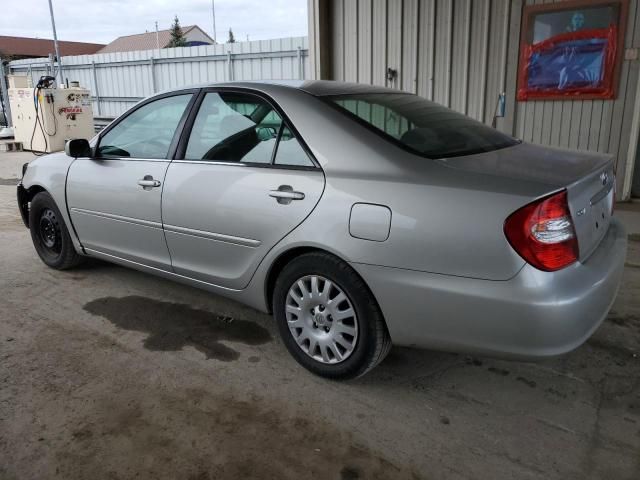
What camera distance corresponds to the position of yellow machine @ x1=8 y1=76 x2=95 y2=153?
1221cm

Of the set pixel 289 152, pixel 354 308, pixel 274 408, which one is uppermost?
pixel 289 152

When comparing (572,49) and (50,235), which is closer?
(50,235)

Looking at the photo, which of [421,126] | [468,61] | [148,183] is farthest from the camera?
[468,61]

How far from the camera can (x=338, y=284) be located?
262 centimetres

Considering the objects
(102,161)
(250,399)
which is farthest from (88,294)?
(250,399)

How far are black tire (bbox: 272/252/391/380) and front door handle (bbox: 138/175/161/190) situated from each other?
1082 mm

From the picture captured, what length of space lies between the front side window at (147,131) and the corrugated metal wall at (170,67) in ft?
27.9

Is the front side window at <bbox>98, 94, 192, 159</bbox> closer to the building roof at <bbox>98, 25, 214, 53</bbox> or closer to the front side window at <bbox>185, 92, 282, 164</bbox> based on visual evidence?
the front side window at <bbox>185, 92, 282, 164</bbox>

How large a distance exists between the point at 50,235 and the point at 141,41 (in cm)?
5715

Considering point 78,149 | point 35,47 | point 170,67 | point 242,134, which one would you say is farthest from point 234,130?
point 35,47

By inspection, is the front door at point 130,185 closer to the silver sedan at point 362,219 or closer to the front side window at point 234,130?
the silver sedan at point 362,219

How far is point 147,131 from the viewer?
3680 mm

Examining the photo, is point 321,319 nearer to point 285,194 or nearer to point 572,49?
point 285,194

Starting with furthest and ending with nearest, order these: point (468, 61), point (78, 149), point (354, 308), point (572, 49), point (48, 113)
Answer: point (48, 113) < point (468, 61) < point (572, 49) < point (78, 149) < point (354, 308)
